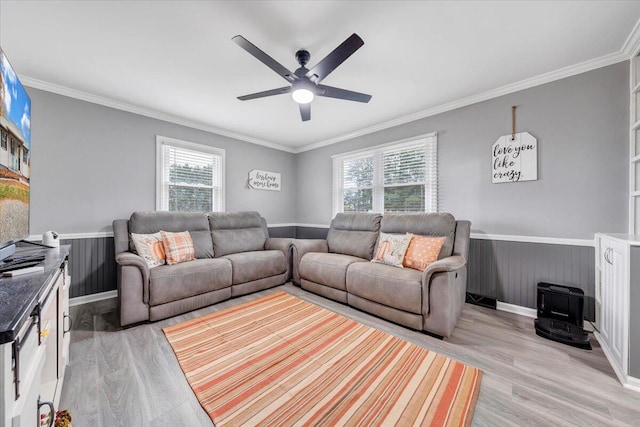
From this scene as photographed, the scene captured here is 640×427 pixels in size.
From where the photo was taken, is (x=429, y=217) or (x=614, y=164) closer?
(x=614, y=164)

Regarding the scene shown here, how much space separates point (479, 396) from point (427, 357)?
41 centimetres

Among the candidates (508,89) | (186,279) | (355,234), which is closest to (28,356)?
(186,279)

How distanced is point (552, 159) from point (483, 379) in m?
2.27

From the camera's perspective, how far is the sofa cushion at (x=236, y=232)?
11.6ft

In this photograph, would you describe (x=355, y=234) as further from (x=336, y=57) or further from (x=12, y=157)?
(x=12, y=157)

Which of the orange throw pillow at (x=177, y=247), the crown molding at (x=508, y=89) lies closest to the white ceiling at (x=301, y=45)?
the crown molding at (x=508, y=89)

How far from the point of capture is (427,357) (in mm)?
1873

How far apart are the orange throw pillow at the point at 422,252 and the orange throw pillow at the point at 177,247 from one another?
2498mm

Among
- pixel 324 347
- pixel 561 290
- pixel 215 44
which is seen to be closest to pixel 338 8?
pixel 215 44

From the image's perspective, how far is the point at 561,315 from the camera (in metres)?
2.29

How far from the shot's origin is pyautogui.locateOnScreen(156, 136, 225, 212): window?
354 centimetres

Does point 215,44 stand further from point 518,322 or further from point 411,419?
point 518,322

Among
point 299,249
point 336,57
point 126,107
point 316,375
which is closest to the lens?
point 316,375

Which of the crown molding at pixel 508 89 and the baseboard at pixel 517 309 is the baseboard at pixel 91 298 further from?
the baseboard at pixel 517 309
